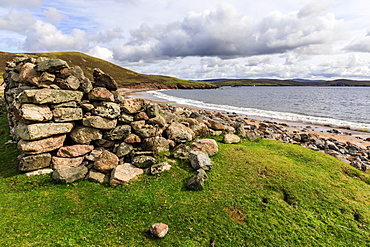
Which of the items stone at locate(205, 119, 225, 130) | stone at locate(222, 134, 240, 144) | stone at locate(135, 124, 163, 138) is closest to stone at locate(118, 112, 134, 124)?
stone at locate(135, 124, 163, 138)

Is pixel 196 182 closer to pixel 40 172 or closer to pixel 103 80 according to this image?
pixel 40 172

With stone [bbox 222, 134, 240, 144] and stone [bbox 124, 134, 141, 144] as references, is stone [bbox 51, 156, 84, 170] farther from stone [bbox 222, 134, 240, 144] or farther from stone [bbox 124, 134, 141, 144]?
stone [bbox 222, 134, 240, 144]

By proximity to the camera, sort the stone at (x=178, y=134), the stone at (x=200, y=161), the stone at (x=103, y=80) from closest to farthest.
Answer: the stone at (x=200, y=161) → the stone at (x=103, y=80) → the stone at (x=178, y=134)

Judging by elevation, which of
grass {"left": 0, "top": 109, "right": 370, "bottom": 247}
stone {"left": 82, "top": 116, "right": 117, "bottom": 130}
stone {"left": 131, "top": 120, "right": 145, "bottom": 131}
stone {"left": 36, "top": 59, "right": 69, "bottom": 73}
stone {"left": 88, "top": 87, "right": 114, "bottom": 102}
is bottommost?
grass {"left": 0, "top": 109, "right": 370, "bottom": 247}

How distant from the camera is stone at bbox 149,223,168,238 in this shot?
7.41 m

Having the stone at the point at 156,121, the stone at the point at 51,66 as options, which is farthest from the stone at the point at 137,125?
the stone at the point at 51,66

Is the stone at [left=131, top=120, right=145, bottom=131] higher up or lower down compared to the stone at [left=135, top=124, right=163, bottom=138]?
higher up

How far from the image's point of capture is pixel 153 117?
14086 mm

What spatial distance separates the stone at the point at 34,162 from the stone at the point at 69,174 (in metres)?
1.11

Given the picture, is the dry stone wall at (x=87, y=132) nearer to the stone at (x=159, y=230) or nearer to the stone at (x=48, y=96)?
the stone at (x=48, y=96)

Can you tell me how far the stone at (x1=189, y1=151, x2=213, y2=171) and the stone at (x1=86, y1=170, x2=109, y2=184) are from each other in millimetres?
5173

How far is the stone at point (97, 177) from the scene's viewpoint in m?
10.7

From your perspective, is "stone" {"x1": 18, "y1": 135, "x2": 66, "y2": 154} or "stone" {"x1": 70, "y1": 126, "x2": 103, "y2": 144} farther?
"stone" {"x1": 70, "y1": 126, "x2": 103, "y2": 144}

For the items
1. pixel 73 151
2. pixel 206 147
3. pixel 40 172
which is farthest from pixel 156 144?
pixel 40 172
